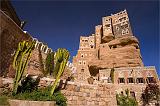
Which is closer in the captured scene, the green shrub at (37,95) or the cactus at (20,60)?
the green shrub at (37,95)

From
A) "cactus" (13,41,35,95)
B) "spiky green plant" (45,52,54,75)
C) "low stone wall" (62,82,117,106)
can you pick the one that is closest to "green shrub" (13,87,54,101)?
"cactus" (13,41,35,95)

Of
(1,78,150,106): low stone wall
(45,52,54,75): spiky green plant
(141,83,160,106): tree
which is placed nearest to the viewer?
(1,78,150,106): low stone wall

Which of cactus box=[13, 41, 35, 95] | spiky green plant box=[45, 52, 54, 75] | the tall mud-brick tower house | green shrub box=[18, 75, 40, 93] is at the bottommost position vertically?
green shrub box=[18, 75, 40, 93]

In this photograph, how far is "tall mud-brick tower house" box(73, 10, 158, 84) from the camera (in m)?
32.5

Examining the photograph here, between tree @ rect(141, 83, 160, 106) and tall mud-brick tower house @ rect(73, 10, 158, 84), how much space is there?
537cm

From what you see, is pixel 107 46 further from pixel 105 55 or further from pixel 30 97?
pixel 30 97


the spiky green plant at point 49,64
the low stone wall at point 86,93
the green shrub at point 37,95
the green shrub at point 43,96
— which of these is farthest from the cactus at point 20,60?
the spiky green plant at point 49,64

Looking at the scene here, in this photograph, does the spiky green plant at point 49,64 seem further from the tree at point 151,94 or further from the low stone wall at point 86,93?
the tree at point 151,94

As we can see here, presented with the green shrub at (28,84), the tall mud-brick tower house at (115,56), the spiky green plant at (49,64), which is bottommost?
the green shrub at (28,84)

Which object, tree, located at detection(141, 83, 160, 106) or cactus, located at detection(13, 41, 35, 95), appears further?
tree, located at detection(141, 83, 160, 106)

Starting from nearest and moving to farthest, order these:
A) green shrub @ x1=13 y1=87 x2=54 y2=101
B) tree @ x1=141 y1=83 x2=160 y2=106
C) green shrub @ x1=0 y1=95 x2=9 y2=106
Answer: green shrub @ x1=0 y1=95 x2=9 y2=106 → green shrub @ x1=13 y1=87 x2=54 y2=101 → tree @ x1=141 y1=83 x2=160 y2=106

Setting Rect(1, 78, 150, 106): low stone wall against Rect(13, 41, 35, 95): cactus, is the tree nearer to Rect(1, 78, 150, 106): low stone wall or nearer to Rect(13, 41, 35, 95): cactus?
→ Rect(1, 78, 150, 106): low stone wall

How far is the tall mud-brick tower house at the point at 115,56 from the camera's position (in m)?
32.5

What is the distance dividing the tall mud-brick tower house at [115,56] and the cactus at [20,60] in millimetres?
22781
